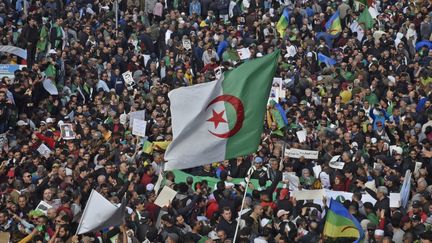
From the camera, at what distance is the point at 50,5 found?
36.0m

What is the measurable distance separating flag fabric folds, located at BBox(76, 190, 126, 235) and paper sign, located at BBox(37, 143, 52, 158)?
22.9 feet

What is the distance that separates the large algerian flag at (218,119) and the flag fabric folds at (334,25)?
734 inches

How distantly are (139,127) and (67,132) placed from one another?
1.72 m

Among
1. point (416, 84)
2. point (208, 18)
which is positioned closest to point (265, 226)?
point (416, 84)

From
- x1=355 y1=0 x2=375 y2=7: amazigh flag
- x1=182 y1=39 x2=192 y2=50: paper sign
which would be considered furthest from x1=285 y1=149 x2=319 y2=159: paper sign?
x1=355 y1=0 x2=375 y2=7: amazigh flag

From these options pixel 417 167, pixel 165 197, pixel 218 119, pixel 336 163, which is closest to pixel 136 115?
pixel 336 163

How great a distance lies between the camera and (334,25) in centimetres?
3456

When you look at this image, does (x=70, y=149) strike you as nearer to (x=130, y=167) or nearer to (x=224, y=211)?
(x=130, y=167)

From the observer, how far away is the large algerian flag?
51.2ft

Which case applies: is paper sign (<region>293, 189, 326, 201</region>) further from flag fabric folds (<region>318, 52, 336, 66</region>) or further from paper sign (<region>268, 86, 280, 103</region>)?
flag fabric folds (<region>318, 52, 336, 66</region>)

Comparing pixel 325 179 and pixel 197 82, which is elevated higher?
pixel 325 179

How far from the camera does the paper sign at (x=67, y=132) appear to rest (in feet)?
84.4

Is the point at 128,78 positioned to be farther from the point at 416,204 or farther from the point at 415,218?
the point at 415,218

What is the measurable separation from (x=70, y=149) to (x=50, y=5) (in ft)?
39.4
